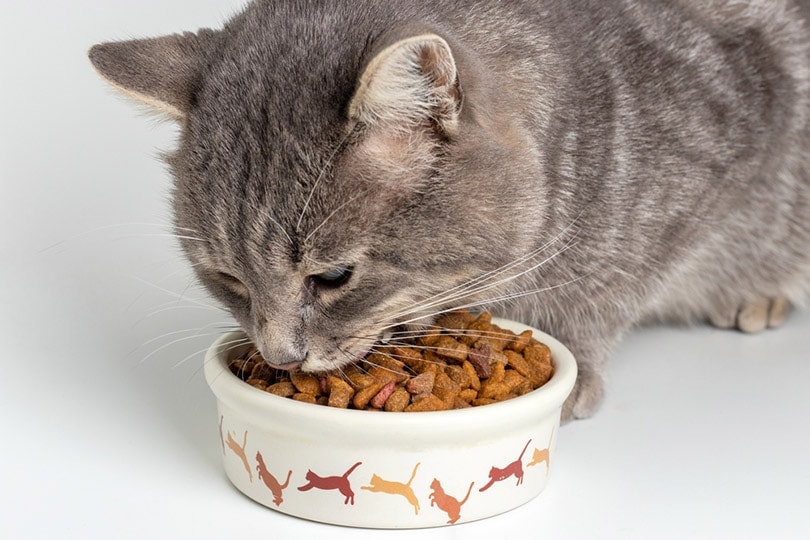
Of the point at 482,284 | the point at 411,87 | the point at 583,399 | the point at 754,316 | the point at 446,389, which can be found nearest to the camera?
the point at 411,87

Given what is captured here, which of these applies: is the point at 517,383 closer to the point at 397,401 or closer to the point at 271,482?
the point at 397,401

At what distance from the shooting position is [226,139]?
1.67 metres

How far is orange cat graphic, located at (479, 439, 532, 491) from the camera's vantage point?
5.55 ft

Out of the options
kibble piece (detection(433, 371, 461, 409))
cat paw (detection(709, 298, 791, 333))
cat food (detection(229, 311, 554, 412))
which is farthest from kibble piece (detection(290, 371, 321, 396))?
cat paw (detection(709, 298, 791, 333))

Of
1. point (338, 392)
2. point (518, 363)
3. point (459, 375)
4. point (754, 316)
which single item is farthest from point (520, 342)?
point (754, 316)

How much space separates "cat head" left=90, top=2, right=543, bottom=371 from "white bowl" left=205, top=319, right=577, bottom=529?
12 centimetres

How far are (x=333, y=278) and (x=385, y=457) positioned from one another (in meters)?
0.30

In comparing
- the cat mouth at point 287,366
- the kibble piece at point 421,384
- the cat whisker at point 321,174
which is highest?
the cat whisker at point 321,174

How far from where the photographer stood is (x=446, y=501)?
1662 millimetres

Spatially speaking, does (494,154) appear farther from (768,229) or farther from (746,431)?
(768,229)

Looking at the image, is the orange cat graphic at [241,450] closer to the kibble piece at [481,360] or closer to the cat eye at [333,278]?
the cat eye at [333,278]

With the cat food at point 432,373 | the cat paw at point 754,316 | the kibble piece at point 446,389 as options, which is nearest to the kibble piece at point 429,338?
the cat food at point 432,373

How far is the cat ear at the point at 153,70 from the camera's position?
5.76 ft

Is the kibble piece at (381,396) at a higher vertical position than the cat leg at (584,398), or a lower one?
higher
